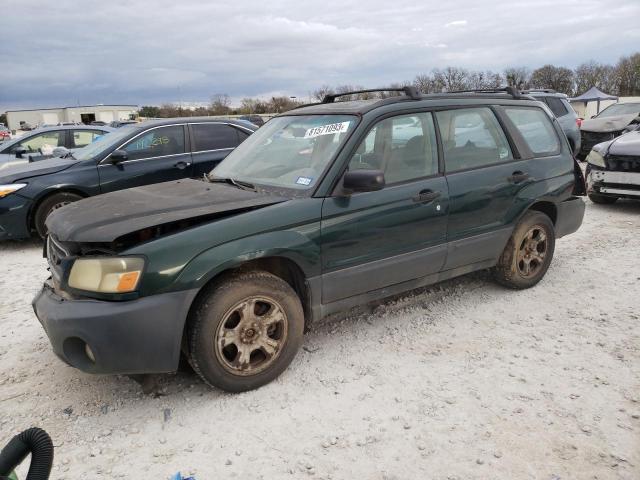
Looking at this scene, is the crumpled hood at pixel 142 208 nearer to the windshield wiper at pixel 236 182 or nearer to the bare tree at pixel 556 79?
the windshield wiper at pixel 236 182

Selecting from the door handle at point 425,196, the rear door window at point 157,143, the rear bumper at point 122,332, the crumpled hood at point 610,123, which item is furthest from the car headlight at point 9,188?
the crumpled hood at point 610,123

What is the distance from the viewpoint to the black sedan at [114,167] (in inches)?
253

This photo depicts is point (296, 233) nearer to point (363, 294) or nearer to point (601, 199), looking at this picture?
point (363, 294)

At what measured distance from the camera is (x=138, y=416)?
2990 mm

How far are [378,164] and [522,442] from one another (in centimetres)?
199

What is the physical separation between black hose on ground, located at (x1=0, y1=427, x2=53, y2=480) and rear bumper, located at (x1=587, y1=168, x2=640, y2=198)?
8376mm

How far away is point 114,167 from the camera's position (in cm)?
680

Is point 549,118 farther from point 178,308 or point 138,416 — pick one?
point 138,416

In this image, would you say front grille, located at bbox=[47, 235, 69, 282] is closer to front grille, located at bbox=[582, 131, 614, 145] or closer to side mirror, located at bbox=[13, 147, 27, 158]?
side mirror, located at bbox=[13, 147, 27, 158]

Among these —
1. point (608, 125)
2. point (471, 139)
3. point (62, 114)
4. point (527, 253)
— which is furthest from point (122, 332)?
point (62, 114)

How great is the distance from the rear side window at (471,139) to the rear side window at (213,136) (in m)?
4.08

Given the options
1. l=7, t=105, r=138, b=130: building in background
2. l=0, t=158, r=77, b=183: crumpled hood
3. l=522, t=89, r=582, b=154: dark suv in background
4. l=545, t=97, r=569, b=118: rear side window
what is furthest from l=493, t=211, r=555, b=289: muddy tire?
l=7, t=105, r=138, b=130: building in background

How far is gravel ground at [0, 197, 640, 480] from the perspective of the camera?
2.56m

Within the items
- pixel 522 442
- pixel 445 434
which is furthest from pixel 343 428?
pixel 522 442
